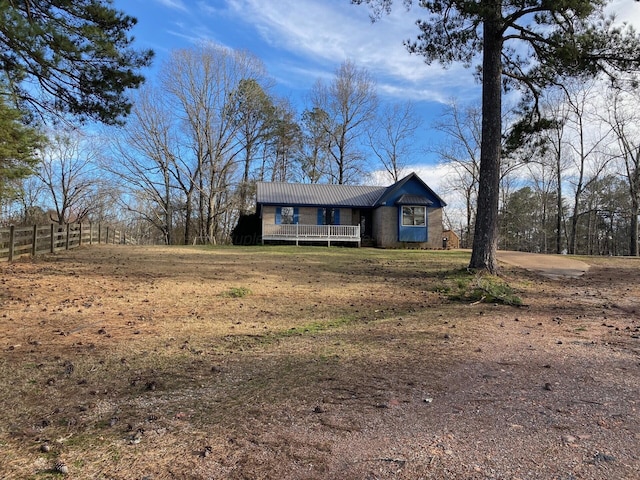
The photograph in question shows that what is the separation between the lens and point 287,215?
25734 mm

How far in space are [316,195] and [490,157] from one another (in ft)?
55.7

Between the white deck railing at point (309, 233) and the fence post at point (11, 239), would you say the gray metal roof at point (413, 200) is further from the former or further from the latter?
the fence post at point (11, 239)

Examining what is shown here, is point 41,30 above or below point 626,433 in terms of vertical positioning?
above

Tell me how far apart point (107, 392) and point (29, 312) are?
3897mm

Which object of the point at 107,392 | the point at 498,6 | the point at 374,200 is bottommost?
the point at 107,392

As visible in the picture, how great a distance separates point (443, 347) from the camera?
4.79m

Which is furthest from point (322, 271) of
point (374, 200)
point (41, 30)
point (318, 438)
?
point (374, 200)

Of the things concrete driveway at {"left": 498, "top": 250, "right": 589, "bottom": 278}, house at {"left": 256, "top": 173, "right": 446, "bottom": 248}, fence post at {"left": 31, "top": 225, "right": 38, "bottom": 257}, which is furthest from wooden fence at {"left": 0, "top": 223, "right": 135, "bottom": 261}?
concrete driveway at {"left": 498, "top": 250, "right": 589, "bottom": 278}

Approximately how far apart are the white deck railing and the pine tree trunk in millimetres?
14707

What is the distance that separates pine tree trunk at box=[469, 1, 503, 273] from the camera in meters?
10.1

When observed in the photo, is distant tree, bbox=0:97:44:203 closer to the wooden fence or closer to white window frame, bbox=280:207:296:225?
the wooden fence

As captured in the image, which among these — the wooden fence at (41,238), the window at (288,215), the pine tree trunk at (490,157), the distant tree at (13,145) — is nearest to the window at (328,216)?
the window at (288,215)

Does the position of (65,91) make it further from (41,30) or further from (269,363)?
(269,363)

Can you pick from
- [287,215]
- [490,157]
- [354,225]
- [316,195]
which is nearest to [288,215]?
[287,215]
